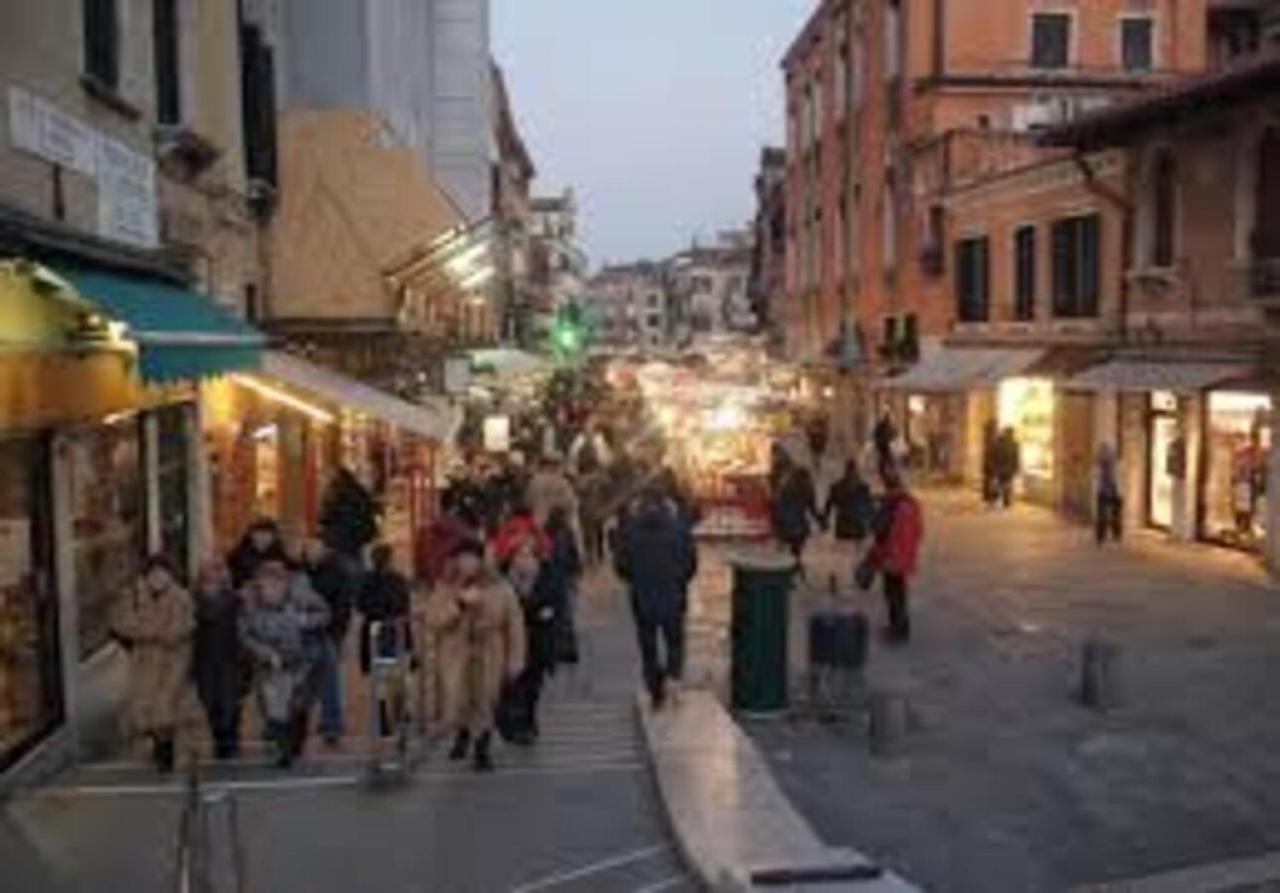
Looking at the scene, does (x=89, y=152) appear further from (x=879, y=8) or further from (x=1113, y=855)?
(x=879, y=8)

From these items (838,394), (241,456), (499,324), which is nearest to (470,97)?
(499,324)

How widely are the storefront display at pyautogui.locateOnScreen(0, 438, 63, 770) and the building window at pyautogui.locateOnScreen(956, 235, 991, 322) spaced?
2716 centimetres

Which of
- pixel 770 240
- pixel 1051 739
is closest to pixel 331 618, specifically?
pixel 1051 739

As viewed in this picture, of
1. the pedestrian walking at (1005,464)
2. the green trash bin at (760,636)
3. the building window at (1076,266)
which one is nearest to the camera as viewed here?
the green trash bin at (760,636)

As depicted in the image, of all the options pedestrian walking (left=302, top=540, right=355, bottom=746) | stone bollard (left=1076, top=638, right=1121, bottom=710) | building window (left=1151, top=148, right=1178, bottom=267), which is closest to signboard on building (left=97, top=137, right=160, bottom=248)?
pedestrian walking (left=302, top=540, right=355, bottom=746)

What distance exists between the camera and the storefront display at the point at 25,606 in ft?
36.7

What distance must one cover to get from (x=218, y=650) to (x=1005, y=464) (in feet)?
78.3

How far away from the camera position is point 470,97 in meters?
46.2

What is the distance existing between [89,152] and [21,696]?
3678 millimetres

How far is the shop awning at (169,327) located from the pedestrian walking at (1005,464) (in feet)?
68.7

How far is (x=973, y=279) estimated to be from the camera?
3816 centimetres

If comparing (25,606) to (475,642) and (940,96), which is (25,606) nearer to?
(475,642)

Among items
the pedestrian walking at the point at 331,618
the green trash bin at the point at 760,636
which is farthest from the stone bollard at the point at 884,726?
the pedestrian walking at the point at 331,618

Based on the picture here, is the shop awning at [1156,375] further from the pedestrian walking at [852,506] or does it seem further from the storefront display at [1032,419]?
the pedestrian walking at [852,506]
